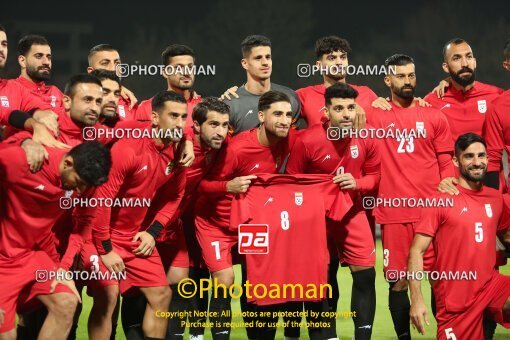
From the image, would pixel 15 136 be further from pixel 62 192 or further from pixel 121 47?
pixel 121 47

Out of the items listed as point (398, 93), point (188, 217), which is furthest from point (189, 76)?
point (398, 93)

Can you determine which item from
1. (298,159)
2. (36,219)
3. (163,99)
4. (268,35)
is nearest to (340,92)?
(298,159)

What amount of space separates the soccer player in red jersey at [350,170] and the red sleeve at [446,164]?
50 centimetres

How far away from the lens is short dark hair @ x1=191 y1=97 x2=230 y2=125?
18.6ft

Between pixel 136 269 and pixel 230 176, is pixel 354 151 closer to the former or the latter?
pixel 230 176

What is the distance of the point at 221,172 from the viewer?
231 inches

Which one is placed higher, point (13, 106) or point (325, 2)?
point (325, 2)

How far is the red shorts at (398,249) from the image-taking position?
6.02 meters

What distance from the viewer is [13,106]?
563cm

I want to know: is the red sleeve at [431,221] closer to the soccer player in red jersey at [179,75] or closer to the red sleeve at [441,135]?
the red sleeve at [441,135]

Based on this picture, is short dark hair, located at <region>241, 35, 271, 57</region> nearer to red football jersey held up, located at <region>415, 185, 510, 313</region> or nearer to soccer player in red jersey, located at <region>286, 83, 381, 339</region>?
soccer player in red jersey, located at <region>286, 83, 381, 339</region>

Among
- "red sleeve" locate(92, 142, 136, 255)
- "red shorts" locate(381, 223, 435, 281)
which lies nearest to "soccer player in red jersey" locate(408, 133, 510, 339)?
"red shorts" locate(381, 223, 435, 281)

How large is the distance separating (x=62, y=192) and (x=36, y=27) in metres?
13.0

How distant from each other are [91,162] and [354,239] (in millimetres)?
2072
